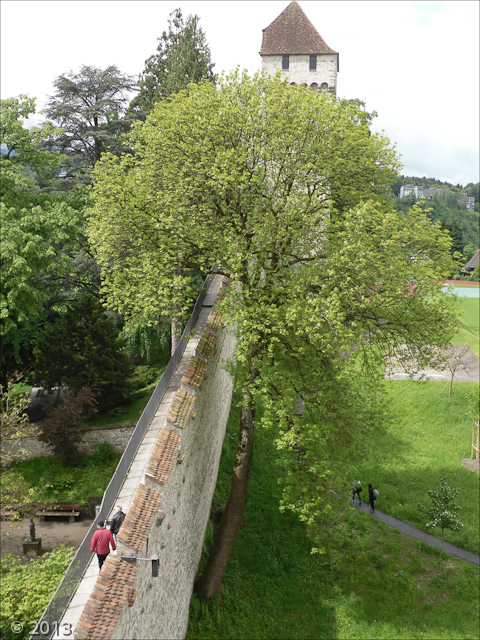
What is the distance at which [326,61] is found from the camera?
37.2 m

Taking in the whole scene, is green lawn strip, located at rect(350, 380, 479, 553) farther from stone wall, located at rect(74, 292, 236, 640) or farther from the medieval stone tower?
the medieval stone tower

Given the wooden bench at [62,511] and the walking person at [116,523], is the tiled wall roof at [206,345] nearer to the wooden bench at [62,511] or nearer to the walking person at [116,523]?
the walking person at [116,523]

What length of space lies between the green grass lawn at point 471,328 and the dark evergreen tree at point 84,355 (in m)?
21.4

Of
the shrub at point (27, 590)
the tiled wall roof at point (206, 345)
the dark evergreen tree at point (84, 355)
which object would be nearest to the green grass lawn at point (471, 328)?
the tiled wall roof at point (206, 345)

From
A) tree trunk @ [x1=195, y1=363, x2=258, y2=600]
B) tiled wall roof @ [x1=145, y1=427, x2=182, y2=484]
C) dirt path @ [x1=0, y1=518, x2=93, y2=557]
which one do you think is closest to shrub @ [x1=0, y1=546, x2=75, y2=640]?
dirt path @ [x1=0, y1=518, x2=93, y2=557]

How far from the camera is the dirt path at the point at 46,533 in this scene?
1655 centimetres

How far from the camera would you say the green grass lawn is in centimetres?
3635

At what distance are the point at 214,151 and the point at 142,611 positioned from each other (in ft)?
40.0

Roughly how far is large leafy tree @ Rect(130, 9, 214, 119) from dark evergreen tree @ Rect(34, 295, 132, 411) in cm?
1095

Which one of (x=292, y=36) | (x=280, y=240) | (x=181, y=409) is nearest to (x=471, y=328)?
(x=292, y=36)

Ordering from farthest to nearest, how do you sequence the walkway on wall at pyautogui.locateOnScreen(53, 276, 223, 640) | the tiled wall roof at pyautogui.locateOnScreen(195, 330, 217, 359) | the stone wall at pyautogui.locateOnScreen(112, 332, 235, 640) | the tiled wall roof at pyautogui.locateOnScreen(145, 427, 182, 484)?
the tiled wall roof at pyautogui.locateOnScreen(195, 330, 217, 359) < the tiled wall roof at pyautogui.locateOnScreen(145, 427, 182, 484) < the stone wall at pyautogui.locateOnScreen(112, 332, 235, 640) < the walkway on wall at pyautogui.locateOnScreen(53, 276, 223, 640)

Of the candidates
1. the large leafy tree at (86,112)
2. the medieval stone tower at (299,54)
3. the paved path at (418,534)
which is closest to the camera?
the paved path at (418,534)

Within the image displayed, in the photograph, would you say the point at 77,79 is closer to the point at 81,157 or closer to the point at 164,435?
the point at 81,157

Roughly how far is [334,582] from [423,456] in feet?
30.2
